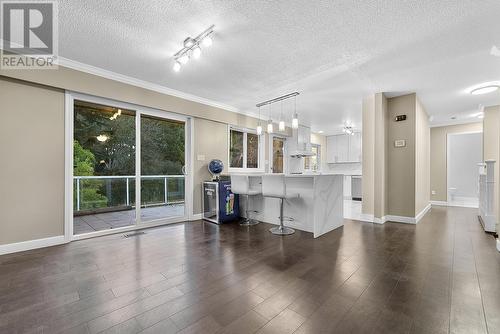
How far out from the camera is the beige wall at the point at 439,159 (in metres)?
6.89

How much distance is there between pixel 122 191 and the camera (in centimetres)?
475

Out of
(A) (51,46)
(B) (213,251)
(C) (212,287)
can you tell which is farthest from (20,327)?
(A) (51,46)

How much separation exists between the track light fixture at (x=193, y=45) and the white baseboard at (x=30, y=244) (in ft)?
9.91

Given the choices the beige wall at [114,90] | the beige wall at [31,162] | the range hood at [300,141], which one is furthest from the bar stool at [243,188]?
the range hood at [300,141]

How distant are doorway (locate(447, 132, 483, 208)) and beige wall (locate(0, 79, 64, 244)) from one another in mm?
9714

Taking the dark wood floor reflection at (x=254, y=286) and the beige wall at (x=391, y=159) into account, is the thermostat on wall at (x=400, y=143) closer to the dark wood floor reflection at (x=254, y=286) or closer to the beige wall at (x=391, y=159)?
the beige wall at (x=391, y=159)

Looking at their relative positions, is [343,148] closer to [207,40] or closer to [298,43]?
[298,43]

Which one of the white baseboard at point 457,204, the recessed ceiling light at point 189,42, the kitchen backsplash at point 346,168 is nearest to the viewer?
the recessed ceiling light at point 189,42

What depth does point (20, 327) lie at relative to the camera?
148 cm

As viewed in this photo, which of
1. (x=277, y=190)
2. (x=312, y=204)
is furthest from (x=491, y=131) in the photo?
(x=277, y=190)

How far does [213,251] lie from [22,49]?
11.9 ft

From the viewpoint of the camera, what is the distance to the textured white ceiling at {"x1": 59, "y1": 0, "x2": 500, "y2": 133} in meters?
2.18

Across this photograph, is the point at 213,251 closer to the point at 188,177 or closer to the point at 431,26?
the point at 188,177

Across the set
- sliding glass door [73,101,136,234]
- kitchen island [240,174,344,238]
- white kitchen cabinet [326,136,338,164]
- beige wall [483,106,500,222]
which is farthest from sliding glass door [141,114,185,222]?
beige wall [483,106,500,222]
